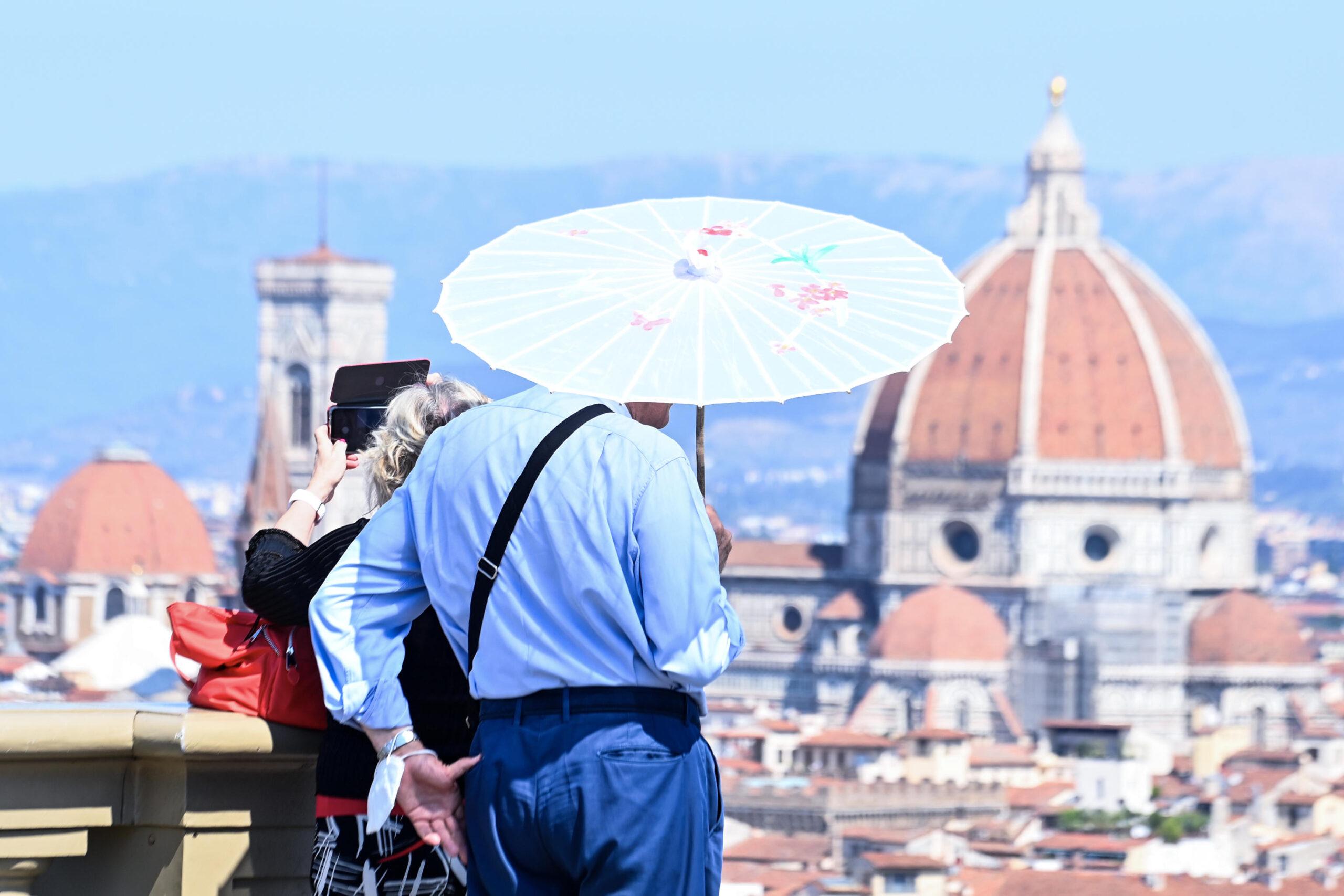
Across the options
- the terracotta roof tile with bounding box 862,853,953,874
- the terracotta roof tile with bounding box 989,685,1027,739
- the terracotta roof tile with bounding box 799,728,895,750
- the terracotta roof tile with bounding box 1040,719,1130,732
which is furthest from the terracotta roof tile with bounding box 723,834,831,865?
the terracotta roof tile with bounding box 989,685,1027,739

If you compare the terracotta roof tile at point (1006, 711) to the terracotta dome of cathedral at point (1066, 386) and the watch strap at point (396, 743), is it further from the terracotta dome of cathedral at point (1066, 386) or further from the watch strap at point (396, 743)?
the watch strap at point (396, 743)

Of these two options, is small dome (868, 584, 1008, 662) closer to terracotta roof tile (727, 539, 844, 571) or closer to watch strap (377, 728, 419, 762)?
terracotta roof tile (727, 539, 844, 571)

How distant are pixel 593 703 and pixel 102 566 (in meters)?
78.8

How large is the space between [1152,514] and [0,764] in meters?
77.1

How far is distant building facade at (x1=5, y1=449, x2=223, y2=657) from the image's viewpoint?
81.6 m

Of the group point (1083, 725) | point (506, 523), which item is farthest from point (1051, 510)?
point (506, 523)

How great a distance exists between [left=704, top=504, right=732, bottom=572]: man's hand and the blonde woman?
17.6 inches

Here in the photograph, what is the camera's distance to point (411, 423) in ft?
16.7

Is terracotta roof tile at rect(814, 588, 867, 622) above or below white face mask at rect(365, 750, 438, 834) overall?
above

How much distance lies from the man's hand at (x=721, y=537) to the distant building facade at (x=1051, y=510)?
68898 millimetres

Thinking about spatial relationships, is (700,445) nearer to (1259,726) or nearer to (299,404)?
(1259,726)

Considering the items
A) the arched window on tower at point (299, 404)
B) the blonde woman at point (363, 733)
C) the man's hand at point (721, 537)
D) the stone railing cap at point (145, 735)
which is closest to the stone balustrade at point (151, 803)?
the stone railing cap at point (145, 735)

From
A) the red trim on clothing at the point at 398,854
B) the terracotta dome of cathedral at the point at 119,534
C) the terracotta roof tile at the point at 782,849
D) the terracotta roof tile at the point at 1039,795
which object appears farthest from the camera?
the terracotta dome of cathedral at the point at 119,534

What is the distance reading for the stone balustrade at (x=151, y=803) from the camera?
5102 mm
